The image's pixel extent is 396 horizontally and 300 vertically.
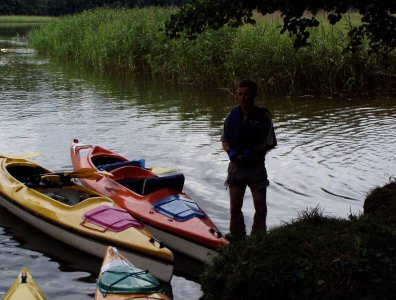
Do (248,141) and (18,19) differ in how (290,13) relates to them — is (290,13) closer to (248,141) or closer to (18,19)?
(248,141)

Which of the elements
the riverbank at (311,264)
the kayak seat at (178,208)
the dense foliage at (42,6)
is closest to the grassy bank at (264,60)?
the kayak seat at (178,208)

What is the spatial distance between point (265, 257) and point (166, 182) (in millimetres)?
2769

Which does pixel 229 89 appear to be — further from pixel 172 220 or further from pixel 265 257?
pixel 265 257

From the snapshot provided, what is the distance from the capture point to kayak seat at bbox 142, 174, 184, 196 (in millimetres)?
6945

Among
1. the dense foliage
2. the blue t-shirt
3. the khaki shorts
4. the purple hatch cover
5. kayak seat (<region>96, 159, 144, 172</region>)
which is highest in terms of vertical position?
the dense foliage

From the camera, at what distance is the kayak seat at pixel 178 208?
6.47 meters

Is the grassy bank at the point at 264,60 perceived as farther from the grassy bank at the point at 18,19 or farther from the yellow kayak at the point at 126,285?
the grassy bank at the point at 18,19

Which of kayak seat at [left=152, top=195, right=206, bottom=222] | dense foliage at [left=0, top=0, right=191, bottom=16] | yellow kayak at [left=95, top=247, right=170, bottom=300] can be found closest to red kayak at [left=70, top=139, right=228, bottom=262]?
kayak seat at [left=152, top=195, right=206, bottom=222]

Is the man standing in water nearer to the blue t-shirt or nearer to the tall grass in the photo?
the blue t-shirt

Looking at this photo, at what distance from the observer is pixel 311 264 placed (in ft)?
13.7

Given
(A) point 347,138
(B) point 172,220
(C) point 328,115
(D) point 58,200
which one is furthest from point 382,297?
(C) point 328,115

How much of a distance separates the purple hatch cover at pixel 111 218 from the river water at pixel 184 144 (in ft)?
1.31

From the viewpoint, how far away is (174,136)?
12.0 meters

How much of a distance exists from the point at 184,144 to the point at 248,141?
208 inches
